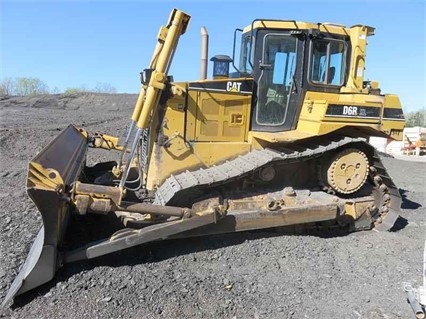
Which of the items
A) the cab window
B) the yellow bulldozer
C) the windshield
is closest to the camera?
the yellow bulldozer

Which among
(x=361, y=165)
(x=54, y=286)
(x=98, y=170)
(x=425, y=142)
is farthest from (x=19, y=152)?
(x=425, y=142)

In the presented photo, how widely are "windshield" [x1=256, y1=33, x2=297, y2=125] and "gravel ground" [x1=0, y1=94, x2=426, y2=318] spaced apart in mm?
1630

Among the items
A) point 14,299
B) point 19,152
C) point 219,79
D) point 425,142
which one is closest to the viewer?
point 14,299

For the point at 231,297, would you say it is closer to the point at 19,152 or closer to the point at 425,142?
the point at 19,152

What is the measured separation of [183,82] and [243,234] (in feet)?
6.70

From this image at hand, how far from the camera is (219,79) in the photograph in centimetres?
557

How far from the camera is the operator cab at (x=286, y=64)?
564 cm

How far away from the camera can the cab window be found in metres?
5.80

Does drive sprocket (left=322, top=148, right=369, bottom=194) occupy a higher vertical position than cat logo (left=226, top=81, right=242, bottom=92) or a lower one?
lower

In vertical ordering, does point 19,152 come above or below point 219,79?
below

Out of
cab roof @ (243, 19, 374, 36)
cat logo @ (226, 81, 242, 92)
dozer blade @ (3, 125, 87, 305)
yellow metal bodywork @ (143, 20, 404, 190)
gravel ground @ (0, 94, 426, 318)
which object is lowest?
gravel ground @ (0, 94, 426, 318)

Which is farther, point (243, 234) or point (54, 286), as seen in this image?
point (243, 234)

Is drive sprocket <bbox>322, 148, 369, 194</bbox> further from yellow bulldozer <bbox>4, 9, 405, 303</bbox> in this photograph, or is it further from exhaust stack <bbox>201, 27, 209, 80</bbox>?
exhaust stack <bbox>201, 27, 209, 80</bbox>

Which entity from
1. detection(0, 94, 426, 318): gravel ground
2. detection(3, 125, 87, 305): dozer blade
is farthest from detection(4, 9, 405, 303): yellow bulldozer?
detection(3, 125, 87, 305): dozer blade
